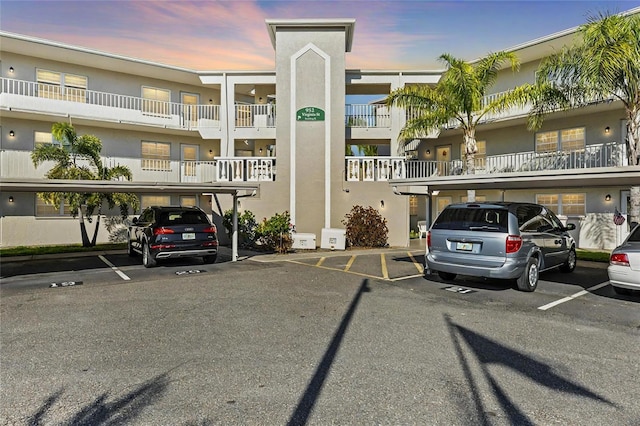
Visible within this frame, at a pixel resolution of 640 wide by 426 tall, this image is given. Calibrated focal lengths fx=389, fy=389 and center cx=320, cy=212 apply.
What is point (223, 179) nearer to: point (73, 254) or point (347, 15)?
point (73, 254)

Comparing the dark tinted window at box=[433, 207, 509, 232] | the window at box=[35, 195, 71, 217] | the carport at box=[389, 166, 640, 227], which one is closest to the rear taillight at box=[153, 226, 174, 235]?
the carport at box=[389, 166, 640, 227]

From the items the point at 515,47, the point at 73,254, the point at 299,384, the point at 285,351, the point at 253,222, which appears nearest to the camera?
the point at 299,384

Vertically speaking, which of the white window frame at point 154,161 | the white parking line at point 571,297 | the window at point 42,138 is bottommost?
the white parking line at point 571,297

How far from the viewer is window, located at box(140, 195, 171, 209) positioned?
66.3 ft

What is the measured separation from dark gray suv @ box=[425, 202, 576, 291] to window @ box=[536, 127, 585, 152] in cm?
1054

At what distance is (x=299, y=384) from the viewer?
12.4 ft

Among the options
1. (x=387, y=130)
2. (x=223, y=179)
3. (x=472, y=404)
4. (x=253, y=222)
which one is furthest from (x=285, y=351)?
(x=387, y=130)

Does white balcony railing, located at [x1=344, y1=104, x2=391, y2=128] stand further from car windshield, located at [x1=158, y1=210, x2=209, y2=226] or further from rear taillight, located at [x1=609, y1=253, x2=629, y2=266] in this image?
rear taillight, located at [x1=609, y1=253, x2=629, y2=266]

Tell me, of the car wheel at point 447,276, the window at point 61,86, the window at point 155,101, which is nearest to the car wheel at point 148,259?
the car wheel at point 447,276

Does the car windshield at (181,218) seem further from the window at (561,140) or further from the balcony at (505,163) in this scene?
the window at (561,140)

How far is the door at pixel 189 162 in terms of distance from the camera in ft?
65.0

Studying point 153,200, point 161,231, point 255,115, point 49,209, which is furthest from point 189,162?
point 161,231

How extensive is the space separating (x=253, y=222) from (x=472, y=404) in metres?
13.3

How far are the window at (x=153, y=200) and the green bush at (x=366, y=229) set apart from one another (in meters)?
10.4
